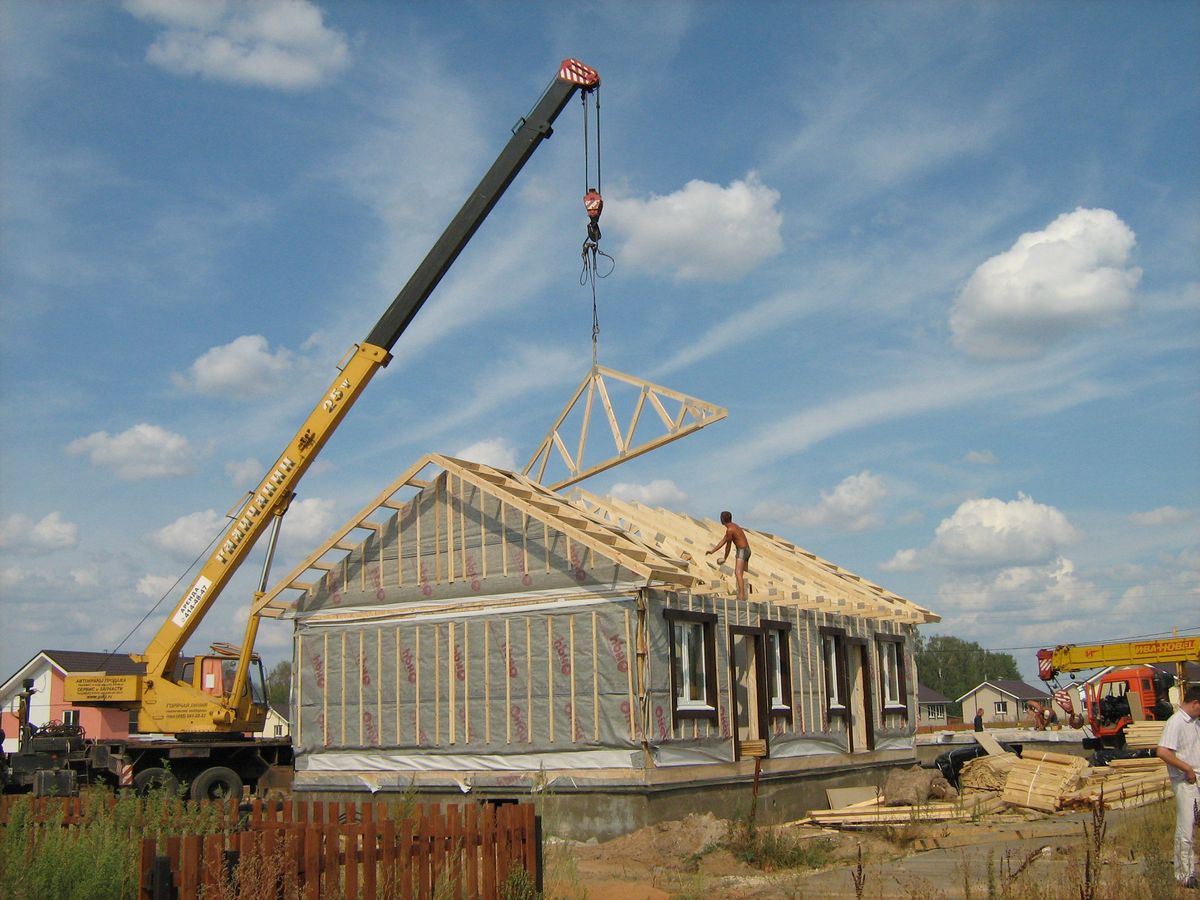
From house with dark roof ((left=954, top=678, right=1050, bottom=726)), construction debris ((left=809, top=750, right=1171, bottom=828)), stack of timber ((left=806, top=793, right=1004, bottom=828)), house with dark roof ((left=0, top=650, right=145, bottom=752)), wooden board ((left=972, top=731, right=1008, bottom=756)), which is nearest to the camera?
stack of timber ((left=806, top=793, right=1004, bottom=828))

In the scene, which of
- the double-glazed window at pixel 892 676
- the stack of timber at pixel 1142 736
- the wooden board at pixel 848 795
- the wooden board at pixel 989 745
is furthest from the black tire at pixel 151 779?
the stack of timber at pixel 1142 736

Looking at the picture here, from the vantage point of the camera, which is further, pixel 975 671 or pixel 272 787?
pixel 975 671

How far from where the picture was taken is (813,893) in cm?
1130

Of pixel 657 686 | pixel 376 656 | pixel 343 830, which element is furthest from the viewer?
pixel 376 656

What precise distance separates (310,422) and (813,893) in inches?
499

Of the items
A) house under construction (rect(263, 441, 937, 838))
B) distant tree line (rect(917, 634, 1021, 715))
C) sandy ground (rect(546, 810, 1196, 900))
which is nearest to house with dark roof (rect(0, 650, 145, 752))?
house under construction (rect(263, 441, 937, 838))

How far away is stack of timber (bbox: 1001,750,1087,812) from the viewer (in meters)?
17.1

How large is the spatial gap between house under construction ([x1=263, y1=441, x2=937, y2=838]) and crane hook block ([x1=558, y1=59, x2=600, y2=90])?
7.15 meters

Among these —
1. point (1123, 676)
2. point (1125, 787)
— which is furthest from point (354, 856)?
point (1123, 676)

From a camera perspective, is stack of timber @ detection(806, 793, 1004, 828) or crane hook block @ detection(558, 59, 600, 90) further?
A: crane hook block @ detection(558, 59, 600, 90)

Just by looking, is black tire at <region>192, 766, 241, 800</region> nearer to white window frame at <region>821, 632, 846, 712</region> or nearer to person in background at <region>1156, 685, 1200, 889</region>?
white window frame at <region>821, 632, 846, 712</region>

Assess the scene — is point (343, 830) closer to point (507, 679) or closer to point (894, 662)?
point (507, 679)

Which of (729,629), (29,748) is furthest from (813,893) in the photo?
(29,748)

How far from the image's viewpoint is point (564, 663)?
1716 centimetres
